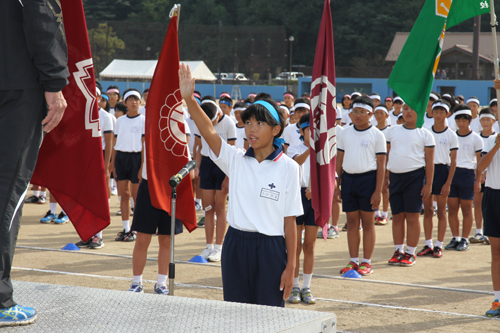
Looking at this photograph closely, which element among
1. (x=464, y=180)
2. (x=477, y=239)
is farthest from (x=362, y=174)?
(x=477, y=239)

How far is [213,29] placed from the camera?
2430 inches

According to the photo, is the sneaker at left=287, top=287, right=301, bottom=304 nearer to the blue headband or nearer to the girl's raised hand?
the blue headband

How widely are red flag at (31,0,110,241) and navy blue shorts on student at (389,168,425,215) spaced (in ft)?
16.8

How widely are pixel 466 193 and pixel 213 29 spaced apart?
5581 cm

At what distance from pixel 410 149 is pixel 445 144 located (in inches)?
48.1

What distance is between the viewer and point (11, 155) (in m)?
2.73

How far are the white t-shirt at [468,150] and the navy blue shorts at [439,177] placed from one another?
26 centimetres

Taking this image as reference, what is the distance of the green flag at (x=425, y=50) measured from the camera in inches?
228

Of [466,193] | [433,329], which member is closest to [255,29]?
[466,193]

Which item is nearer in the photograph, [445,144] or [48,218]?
[445,144]

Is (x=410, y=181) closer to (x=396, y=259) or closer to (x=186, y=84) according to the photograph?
(x=396, y=259)

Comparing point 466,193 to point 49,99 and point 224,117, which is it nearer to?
point 224,117

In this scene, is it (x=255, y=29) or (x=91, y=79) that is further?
(x=255, y=29)

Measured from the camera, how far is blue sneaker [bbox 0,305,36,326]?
2699mm
